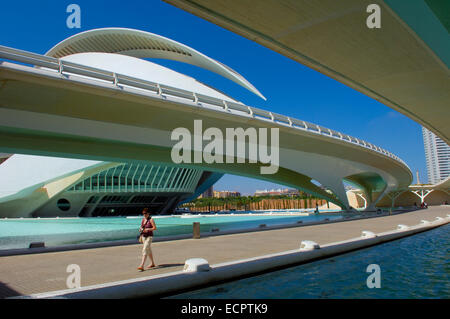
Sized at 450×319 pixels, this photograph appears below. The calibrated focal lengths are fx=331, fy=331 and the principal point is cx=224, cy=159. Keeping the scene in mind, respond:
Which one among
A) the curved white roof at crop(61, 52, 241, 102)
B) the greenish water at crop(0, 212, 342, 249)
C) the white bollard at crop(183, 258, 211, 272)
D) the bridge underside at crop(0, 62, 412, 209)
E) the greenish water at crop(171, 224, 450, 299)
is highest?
the curved white roof at crop(61, 52, 241, 102)

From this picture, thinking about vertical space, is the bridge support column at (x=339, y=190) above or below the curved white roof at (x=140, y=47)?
below

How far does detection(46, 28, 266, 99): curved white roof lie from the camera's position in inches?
1538

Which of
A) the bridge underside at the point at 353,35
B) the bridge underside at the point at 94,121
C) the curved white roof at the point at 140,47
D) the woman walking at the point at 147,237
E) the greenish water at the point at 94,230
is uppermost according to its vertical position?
the curved white roof at the point at 140,47

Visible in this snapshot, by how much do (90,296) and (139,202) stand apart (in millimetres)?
48162

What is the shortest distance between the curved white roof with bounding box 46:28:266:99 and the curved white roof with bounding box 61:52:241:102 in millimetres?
10018

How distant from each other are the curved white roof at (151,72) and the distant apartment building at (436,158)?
565 ft

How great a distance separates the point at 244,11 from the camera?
396cm

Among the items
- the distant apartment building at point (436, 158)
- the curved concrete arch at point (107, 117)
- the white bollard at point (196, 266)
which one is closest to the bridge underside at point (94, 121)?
the curved concrete arch at point (107, 117)

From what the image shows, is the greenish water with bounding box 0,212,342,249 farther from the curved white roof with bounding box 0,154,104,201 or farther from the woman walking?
the woman walking

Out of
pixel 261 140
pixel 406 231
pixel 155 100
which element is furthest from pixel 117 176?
pixel 406 231

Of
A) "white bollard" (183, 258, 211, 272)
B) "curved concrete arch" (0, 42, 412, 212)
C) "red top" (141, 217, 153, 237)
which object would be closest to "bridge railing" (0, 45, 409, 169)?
"curved concrete arch" (0, 42, 412, 212)

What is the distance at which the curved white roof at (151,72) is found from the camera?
25802 millimetres

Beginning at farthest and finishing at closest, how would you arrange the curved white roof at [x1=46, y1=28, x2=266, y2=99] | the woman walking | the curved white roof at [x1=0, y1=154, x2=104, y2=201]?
the curved white roof at [x1=46, y1=28, x2=266, y2=99] → the curved white roof at [x1=0, y1=154, x2=104, y2=201] → the woman walking

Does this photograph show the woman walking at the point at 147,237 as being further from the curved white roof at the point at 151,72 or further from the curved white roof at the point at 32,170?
the curved white roof at the point at 32,170
